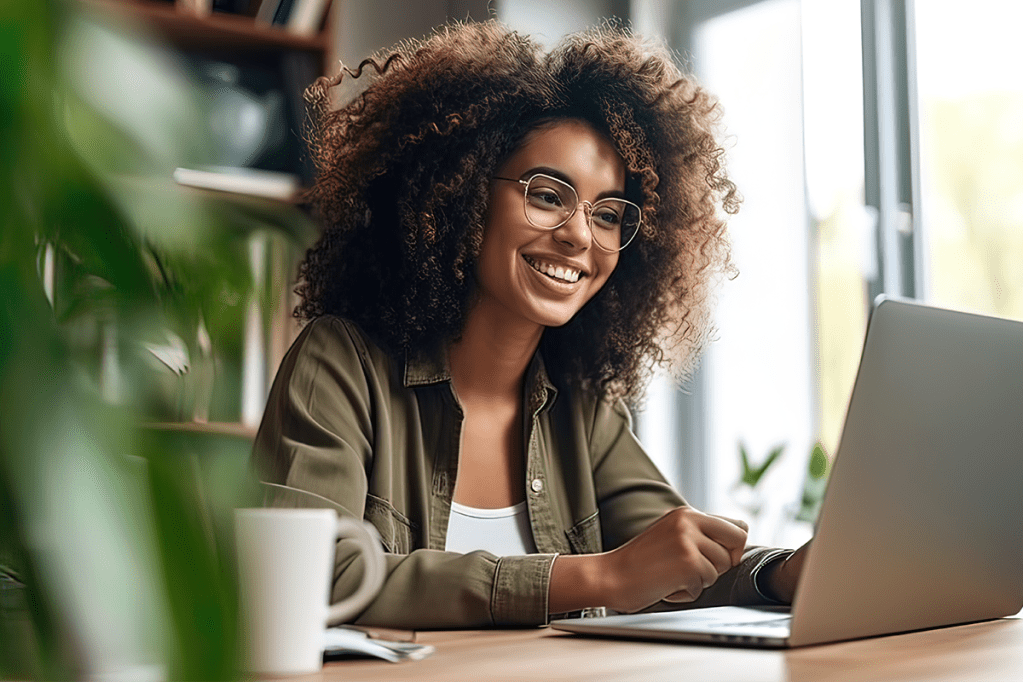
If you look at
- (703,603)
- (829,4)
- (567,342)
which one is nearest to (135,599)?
(703,603)

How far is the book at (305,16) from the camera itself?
89.4 inches

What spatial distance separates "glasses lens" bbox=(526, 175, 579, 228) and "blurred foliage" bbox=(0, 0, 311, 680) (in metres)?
1.26

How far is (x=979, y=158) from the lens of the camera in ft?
7.47

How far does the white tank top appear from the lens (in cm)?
133

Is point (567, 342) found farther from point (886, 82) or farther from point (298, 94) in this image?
point (886, 82)

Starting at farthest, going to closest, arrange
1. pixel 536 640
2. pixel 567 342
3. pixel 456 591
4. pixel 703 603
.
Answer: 1. pixel 567 342
2. pixel 703 603
3. pixel 456 591
4. pixel 536 640

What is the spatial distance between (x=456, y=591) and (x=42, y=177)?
2.74 feet

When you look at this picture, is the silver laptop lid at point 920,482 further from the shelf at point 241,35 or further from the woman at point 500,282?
the shelf at point 241,35

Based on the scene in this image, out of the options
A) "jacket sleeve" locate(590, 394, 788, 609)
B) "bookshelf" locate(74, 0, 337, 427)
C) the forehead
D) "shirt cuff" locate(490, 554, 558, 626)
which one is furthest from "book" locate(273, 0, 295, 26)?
"bookshelf" locate(74, 0, 337, 427)

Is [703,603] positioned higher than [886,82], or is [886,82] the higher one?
[886,82]

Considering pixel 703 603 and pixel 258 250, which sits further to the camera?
pixel 703 603

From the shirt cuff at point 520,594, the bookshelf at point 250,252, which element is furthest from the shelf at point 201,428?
the shirt cuff at point 520,594

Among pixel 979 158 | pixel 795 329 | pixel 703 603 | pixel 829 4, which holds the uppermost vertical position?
pixel 829 4

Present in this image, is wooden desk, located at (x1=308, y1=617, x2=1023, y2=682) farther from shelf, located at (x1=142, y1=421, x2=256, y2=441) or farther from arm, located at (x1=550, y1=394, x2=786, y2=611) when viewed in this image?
shelf, located at (x1=142, y1=421, x2=256, y2=441)
